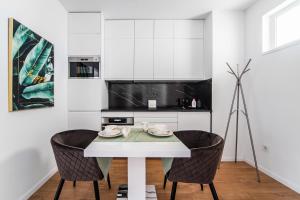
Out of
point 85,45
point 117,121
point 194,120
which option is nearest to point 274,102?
point 194,120

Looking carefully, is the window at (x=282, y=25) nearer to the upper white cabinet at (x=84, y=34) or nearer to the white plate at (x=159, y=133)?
the white plate at (x=159, y=133)

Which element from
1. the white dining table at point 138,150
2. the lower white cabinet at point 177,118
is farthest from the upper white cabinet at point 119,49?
the white dining table at point 138,150

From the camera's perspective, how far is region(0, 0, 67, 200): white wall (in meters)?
1.70

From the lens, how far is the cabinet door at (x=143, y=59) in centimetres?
347

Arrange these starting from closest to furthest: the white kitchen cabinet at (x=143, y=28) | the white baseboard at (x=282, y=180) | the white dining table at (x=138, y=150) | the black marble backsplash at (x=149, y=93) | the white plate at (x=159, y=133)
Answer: the white dining table at (x=138, y=150), the white plate at (x=159, y=133), the white baseboard at (x=282, y=180), the white kitchen cabinet at (x=143, y=28), the black marble backsplash at (x=149, y=93)

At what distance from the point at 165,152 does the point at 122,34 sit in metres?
2.78

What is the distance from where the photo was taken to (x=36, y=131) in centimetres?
225

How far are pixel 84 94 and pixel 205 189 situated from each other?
7.95 feet

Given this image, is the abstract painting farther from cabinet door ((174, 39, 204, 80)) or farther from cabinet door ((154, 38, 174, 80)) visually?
cabinet door ((174, 39, 204, 80))

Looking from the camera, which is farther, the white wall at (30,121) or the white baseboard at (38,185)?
the white baseboard at (38,185)

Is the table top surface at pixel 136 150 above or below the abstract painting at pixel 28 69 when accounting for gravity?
below

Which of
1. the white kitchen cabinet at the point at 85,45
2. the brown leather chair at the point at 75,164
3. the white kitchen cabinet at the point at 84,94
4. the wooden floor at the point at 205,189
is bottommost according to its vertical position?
the wooden floor at the point at 205,189

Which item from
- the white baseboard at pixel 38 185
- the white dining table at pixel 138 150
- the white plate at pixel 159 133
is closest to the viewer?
the white dining table at pixel 138 150

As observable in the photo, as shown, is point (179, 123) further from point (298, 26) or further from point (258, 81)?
point (298, 26)
